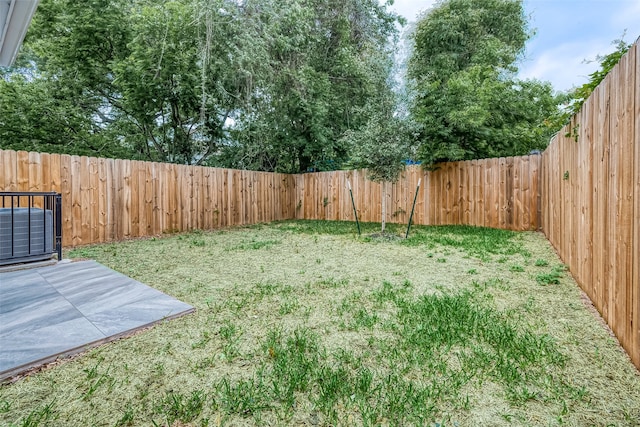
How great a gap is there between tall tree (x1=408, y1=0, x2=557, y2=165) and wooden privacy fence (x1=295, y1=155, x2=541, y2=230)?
1.84ft

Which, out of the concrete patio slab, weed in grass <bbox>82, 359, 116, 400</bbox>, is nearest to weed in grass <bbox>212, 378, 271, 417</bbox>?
weed in grass <bbox>82, 359, 116, 400</bbox>

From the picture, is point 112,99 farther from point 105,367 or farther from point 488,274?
point 488,274

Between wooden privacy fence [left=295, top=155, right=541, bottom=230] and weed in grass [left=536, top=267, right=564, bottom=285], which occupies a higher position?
wooden privacy fence [left=295, top=155, right=541, bottom=230]

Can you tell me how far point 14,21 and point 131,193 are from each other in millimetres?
3404

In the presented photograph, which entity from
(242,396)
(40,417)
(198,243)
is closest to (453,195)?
(198,243)

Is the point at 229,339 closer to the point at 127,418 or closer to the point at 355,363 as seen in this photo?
the point at 127,418

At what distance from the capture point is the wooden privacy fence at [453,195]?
5.82 metres

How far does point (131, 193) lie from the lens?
5523mm

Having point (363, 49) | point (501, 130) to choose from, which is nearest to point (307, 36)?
point (363, 49)

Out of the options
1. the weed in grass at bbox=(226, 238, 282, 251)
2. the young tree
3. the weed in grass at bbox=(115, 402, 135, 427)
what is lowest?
the weed in grass at bbox=(115, 402, 135, 427)

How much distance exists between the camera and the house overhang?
2.31 metres

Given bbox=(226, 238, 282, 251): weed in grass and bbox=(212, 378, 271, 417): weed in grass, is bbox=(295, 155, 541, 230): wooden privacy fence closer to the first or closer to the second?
bbox=(226, 238, 282, 251): weed in grass

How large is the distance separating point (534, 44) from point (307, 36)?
962 centimetres

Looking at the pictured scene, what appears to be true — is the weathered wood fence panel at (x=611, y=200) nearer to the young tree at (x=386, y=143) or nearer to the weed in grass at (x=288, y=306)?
the weed in grass at (x=288, y=306)
